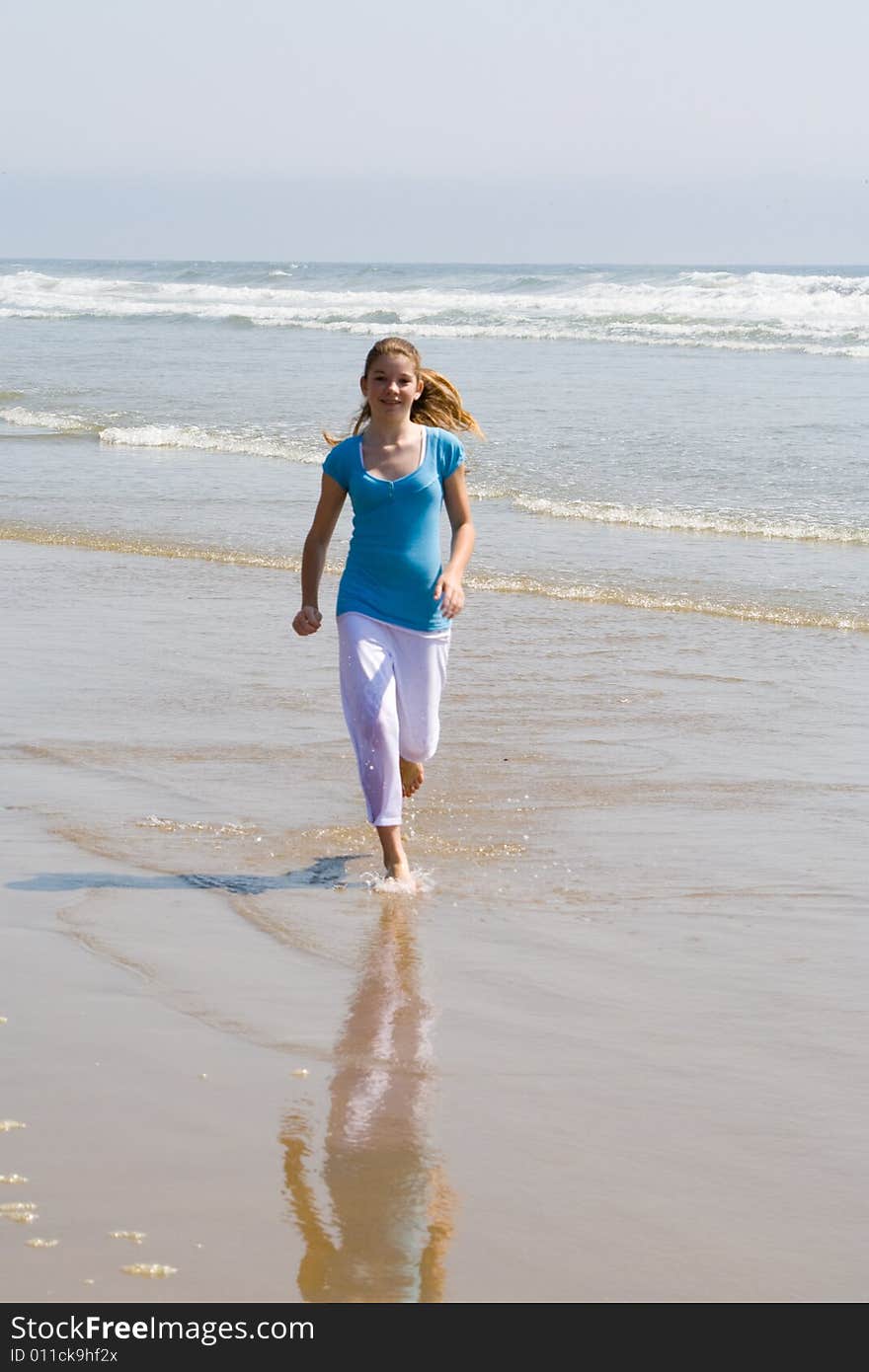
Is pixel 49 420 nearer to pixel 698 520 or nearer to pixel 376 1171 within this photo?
pixel 698 520

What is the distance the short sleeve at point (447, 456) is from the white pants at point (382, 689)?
488 millimetres

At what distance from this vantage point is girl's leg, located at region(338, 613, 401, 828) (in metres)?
5.04

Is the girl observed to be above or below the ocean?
above

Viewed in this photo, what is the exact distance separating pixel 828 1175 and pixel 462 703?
439 cm

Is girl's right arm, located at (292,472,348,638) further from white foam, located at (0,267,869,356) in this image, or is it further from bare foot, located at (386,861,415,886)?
white foam, located at (0,267,869,356)

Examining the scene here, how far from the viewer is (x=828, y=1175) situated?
10.6 ft

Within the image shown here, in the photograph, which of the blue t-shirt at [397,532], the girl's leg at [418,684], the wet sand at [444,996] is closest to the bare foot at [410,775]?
the girl's leg at [418,684]

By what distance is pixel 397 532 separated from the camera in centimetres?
504

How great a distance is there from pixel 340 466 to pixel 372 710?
2.44 ft

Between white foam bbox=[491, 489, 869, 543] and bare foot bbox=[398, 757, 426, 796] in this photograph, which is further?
white foam bbox=[491, 489, 869, 543]

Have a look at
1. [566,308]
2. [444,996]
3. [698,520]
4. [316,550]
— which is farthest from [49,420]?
[566,308]

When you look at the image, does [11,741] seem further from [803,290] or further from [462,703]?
[803,290]

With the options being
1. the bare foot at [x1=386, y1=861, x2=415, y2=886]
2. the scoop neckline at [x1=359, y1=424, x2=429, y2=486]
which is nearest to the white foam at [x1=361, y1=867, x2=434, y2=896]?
the bare foot at [x1=386, y1=861, x2=415, y2=886]

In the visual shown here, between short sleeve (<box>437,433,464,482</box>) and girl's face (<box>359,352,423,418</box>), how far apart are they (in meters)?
0.15
